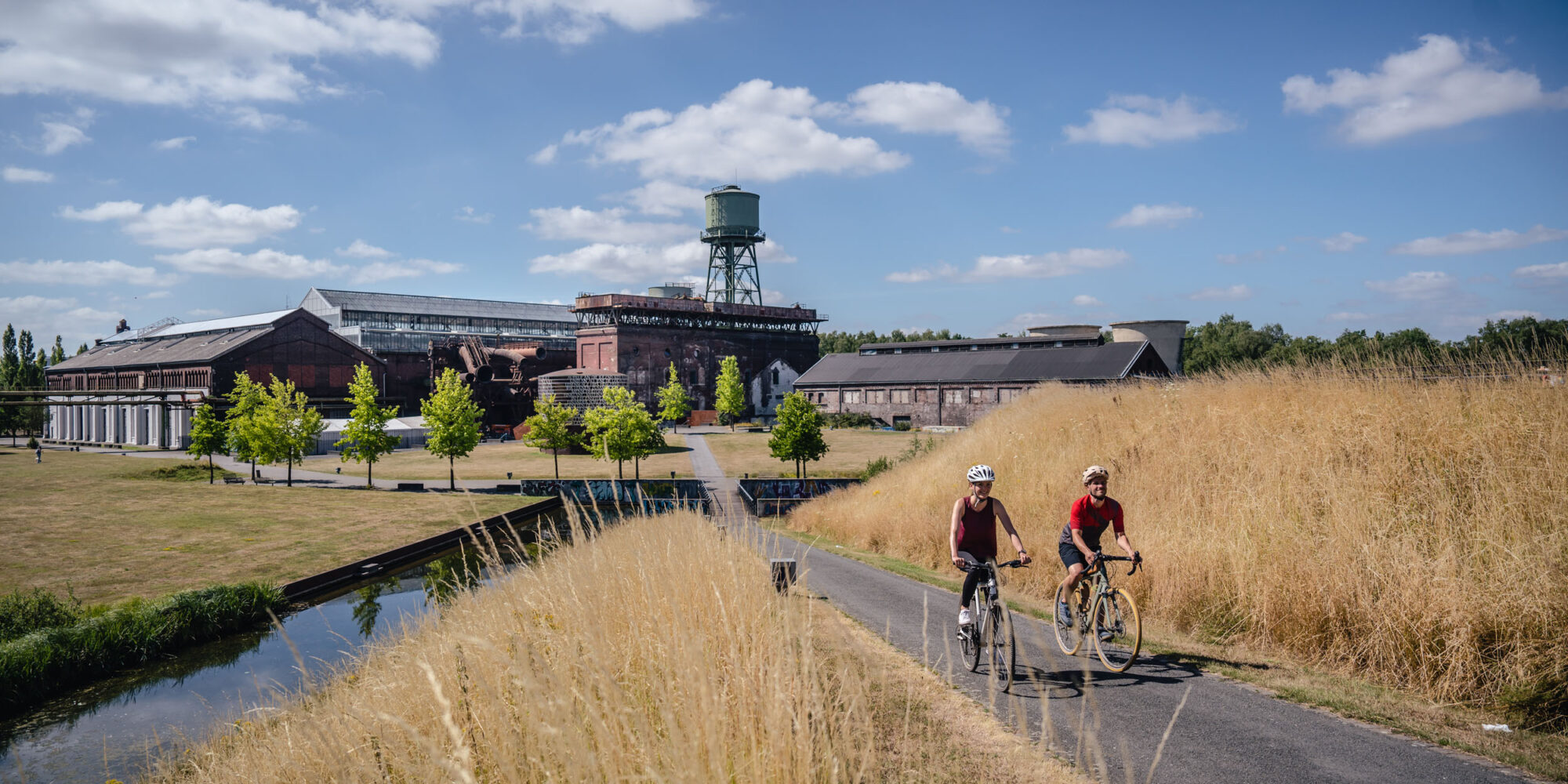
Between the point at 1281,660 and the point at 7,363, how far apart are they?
112347 mm

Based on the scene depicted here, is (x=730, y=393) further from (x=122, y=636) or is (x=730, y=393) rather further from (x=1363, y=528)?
(x=1363, y=528)

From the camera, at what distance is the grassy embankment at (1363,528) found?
7.48 meters

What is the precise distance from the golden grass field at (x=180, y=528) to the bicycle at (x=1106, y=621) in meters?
13.1

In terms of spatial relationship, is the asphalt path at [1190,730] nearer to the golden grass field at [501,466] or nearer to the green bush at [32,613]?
the green bush at [32,613]

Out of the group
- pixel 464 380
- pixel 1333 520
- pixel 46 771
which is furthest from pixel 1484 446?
pixel 464 380

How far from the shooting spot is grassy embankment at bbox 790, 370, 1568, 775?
295 inches

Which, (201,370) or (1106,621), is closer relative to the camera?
(1106,621)

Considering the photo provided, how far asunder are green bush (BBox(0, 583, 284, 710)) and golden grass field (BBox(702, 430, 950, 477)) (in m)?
24.1

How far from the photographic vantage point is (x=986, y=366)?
5978 cm

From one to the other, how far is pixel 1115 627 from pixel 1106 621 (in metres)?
0.11

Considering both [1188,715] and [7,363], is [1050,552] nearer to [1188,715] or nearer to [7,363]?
[1188,715]

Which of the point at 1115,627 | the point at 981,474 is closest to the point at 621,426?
the point at 981,474

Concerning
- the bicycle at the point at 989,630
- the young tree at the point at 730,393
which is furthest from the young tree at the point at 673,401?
the bicycle at the point at 989,630

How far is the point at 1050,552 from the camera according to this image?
14.1m
